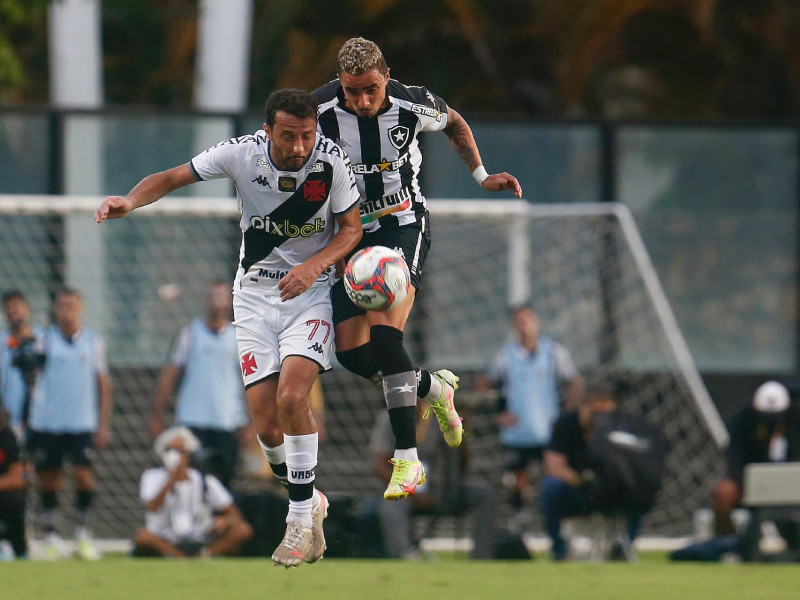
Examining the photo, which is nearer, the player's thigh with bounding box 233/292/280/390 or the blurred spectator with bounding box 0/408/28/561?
the player's thigh with bounding box 233/292/280/390

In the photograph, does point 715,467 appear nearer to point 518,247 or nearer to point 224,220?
point 518,247

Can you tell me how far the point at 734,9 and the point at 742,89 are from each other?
1.31 meters

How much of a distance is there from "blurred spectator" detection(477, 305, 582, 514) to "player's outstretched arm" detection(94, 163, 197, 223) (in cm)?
695

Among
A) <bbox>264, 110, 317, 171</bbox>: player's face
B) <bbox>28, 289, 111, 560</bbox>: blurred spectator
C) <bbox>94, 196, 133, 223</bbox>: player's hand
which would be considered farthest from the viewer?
<bbox>28, 289, 111, 560</bbox>: blurred spectator

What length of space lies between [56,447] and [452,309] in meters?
4.38

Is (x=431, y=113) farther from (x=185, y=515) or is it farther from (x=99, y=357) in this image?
(x=99, y=357)

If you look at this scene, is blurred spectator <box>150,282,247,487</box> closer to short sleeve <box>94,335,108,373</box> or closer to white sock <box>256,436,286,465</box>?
short sleeve <box>94,335,108,373</box>

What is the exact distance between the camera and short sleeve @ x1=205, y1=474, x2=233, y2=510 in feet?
46.8

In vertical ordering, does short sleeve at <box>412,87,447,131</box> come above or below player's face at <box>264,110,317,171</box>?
above

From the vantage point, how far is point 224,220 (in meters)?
16.8

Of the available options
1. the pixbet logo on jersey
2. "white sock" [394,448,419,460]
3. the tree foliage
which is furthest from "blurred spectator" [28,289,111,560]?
the tree foliage

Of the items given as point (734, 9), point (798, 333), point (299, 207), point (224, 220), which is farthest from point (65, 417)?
point (734, 9)

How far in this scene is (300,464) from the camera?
31.5 ft

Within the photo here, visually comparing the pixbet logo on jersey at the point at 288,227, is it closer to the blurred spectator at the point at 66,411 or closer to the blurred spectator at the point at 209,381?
the blurred spectator at the point at 209,381
